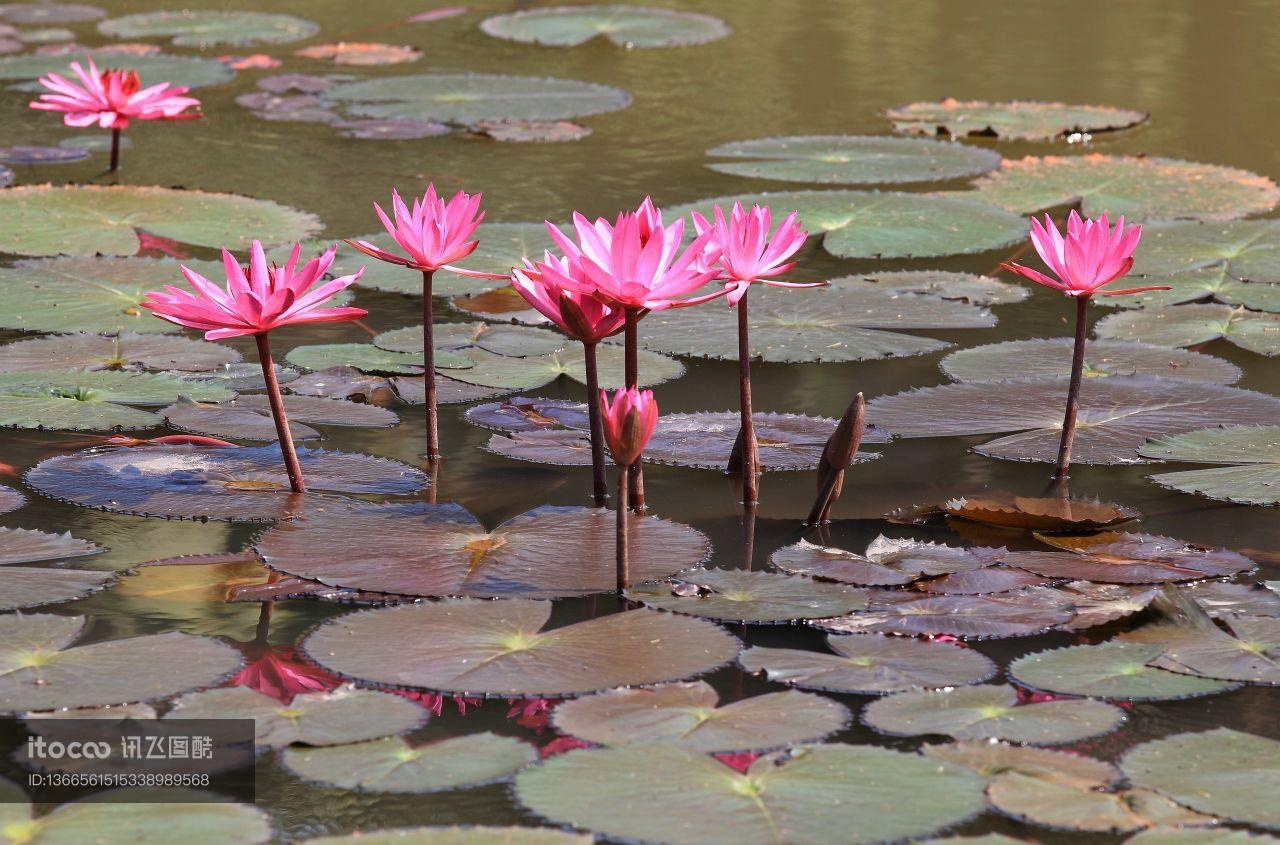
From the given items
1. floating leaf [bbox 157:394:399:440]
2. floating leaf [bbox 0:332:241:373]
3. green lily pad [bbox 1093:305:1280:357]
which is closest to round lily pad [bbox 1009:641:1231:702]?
floating leaf [bbox 157:394:399:440]

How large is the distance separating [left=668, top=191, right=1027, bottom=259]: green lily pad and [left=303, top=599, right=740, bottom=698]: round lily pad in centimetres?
236

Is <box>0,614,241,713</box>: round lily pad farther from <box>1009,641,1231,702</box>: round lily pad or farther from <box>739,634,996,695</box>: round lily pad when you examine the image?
<box>1009,641,1231,702</box>: round lily pad

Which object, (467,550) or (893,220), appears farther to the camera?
(893,220)

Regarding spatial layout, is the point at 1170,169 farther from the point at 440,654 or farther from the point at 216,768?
the point at 216,768

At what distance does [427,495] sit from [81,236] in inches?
85.0

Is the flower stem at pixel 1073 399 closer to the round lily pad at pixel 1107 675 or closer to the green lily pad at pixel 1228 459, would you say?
the green lily pad at pixel 1228 459

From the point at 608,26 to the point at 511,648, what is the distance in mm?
6478

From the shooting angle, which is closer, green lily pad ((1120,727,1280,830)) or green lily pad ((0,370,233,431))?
green lily pad ((1120,727,1280,830))

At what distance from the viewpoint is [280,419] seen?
257 cm

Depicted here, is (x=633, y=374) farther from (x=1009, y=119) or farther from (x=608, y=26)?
(x=608, y=26)

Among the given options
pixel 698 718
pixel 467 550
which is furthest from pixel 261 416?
pixel 698 718

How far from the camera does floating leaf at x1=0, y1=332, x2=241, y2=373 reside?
3352 mm

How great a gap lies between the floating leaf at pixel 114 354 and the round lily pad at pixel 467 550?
0.98m

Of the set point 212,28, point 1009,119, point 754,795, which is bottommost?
point 754,795
